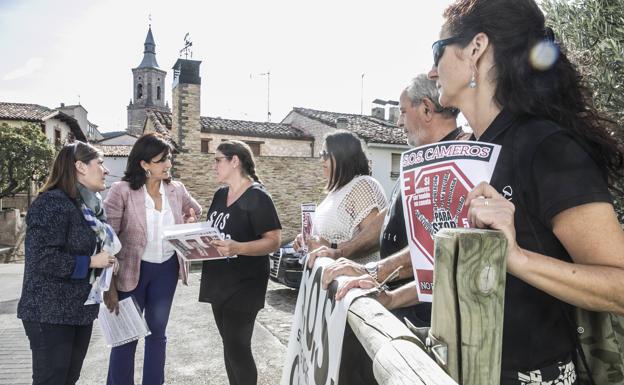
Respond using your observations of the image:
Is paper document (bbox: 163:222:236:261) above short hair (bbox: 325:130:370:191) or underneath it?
underneath

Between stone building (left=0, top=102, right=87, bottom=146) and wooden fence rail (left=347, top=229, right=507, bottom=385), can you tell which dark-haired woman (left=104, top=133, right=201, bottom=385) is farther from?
stone building (left=0, top=102, right=87, bottom=146)

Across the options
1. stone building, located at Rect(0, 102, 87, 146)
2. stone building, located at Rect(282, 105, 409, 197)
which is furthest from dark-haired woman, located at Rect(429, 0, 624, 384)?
stone building, located at Rect(0, 102, 87, 146)

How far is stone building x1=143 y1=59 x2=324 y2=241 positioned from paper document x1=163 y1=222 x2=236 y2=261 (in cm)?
1428

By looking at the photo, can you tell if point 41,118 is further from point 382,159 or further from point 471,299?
point 471,299

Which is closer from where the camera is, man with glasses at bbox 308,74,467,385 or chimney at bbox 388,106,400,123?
man with glasses at bbox 308,74,467,385

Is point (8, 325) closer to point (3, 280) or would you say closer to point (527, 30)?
point (3, 280)

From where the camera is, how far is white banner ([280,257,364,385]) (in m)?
1.49

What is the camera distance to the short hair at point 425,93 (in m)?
2.23

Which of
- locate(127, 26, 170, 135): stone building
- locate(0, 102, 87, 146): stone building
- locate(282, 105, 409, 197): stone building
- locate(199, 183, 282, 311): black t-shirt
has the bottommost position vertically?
locate(199, 183, 282, 311): black t-shirt

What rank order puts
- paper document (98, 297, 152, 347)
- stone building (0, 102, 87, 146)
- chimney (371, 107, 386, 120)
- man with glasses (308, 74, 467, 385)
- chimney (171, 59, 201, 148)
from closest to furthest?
man with glasses (308, 74, 467, 385) → paper document (98, 297, 152, 347) → chimney (171, 59, 201, 148) → stone building (0, 102, 87, 146) → chimney (371, 107, 386, 120)

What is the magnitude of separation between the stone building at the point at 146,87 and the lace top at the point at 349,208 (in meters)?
79.0

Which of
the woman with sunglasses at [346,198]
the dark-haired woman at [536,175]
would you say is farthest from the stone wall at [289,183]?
the dark-haired woman at [536,175]

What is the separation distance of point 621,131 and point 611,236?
48cm

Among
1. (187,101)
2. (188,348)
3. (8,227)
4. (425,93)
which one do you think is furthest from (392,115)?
(425,93)
